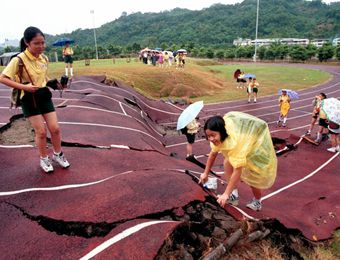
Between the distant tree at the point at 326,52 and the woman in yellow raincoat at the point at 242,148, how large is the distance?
44.5m

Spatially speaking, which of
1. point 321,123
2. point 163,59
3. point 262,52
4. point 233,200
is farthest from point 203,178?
point 262,52

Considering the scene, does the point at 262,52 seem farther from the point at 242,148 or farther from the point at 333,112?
the point at 242,148

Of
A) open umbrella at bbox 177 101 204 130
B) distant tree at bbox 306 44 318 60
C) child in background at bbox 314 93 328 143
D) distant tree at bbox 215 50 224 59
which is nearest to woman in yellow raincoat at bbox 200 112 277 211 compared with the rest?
open umbrella at bbox 177 101 204 130

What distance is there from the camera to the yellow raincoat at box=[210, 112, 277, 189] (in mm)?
3576

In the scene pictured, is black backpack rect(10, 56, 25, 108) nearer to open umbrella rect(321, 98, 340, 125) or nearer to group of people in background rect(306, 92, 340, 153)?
open umbrella rect(321, 98, 340, 125)

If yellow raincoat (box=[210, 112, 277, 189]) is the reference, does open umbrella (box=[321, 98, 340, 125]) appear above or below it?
below

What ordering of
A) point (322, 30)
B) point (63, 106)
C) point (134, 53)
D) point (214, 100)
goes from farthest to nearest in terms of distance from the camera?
point (322, 30) → point (134, 53) → point (214, 100) → point (63, 106)

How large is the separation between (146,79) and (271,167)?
643 inches

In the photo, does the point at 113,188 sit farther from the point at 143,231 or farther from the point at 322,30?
the point at 322,30

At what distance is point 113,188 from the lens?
3941 mm

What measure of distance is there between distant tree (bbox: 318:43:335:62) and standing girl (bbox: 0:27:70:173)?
45.8 m

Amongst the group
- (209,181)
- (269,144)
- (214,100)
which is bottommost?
(214,100)

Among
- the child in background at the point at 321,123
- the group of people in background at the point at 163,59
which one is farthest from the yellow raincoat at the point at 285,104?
the group of people in background at the point at 163,59

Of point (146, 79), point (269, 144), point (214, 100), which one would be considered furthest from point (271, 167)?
point (146, 79)
